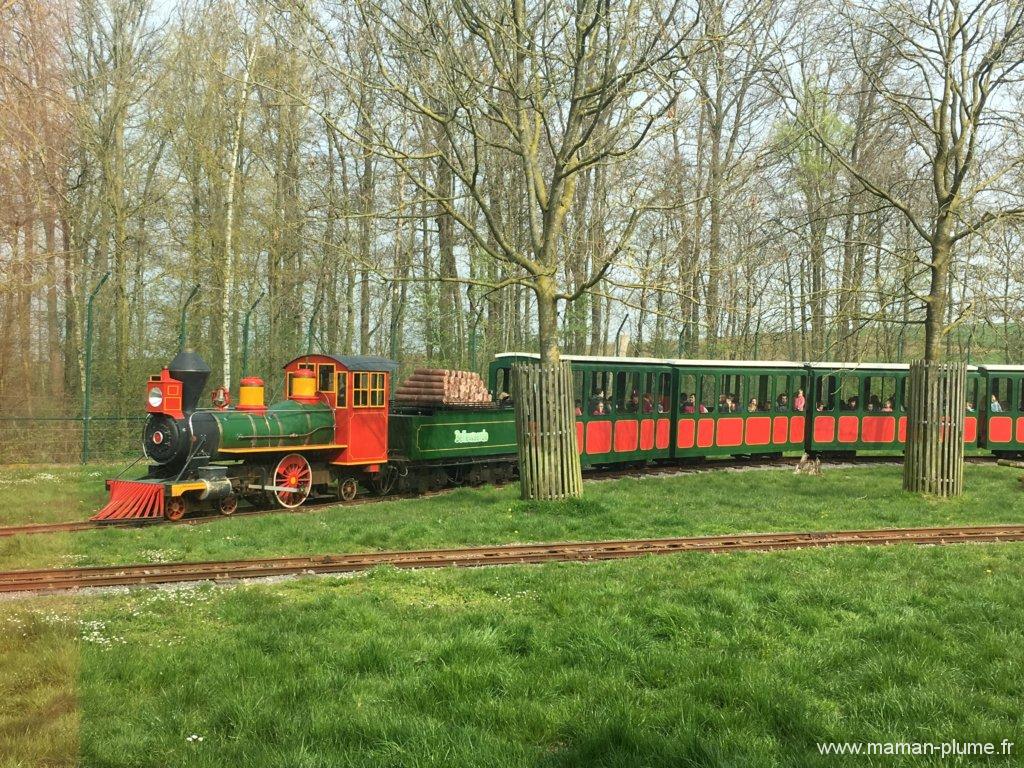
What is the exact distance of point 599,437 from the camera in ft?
59.2

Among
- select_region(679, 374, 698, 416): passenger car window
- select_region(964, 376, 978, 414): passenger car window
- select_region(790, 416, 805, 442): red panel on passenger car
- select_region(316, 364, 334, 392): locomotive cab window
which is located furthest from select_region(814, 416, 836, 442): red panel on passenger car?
select_region(316, 364, 334, 392): locomotive cab window

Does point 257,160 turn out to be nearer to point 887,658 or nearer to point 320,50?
point 320,50

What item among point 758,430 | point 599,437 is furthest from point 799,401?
point 599,437

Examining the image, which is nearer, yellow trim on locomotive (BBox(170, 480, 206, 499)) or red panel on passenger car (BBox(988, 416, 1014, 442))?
yellow trim on locomotive (BBox(170, 480, 206, 499))

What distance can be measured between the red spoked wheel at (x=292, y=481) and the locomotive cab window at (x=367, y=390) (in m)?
1.39

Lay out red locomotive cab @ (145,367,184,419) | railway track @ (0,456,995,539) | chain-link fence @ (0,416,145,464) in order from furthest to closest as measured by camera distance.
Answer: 1. chain-link fence @ (0,416,145,464)
2. red locomotive cab @ (145,367,184,419)
3. railway track @ (0,456,995,539)

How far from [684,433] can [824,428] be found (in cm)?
481

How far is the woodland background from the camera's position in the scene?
39.6 feet

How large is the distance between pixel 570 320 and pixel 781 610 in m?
Result: 21.1

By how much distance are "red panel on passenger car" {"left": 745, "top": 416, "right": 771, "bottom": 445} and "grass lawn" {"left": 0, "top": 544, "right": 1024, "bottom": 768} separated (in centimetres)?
1385

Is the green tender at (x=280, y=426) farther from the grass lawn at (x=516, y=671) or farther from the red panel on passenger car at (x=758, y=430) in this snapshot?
the red panel on passenger car at (x=758, y=430)

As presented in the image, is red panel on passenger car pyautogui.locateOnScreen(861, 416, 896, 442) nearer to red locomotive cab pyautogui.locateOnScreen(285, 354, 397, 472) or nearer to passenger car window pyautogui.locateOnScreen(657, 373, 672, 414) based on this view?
passenger car window pyautogui.locateOnScreen(657, 373, 672, 414)

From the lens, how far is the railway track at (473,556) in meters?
7.62

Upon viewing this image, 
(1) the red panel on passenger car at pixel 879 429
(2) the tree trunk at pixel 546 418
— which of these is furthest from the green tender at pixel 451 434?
(1) the red panel on passenger car at pixel 879 429
